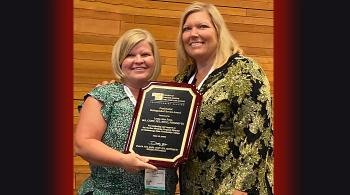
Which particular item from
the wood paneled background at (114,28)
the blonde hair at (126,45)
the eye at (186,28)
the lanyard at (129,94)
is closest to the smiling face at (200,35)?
the eye at (186,28)

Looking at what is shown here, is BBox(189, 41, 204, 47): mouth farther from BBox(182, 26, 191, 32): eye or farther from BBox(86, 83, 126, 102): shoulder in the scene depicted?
BBox(86, 83, 126, 102): shoulder

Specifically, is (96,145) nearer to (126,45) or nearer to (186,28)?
(126,45)

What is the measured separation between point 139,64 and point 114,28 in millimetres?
1026

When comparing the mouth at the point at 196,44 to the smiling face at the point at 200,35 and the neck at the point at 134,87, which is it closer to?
the smiling face at the point at 200,35

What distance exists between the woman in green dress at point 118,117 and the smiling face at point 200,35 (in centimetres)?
12

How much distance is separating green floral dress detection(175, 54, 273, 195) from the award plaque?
0.15ft

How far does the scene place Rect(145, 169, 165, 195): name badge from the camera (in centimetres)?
167

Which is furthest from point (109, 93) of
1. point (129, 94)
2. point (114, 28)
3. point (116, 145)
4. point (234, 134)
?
point (114, 28)

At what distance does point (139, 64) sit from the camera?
1.76 metres

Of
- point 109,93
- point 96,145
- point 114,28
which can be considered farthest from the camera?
point 114,28

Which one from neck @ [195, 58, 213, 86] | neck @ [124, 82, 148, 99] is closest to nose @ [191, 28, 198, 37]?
neck @ [195, 58, 213, 86]

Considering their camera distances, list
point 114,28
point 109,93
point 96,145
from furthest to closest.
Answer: point 114,28
point 109,93
point 96,145

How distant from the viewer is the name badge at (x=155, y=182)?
1.67m
